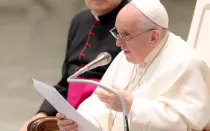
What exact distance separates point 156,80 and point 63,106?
34 cm

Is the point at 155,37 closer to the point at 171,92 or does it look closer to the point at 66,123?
the point at 171,92

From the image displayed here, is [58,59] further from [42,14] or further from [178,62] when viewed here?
[178,62]

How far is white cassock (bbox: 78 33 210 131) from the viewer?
4.57ft

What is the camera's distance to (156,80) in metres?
1.51

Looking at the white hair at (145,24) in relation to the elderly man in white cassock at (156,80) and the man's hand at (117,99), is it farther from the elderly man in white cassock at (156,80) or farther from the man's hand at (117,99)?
the man's hand at (117,99)

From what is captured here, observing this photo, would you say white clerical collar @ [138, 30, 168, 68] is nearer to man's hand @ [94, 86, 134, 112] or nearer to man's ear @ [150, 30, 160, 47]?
man's ear @ [150, 30, 160, 47]

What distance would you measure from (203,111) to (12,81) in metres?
2.54

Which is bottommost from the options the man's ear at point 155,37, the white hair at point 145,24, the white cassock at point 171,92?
the white cassock at point 171,92

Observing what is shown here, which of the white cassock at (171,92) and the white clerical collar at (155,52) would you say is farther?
the white clerical collar at (155,52)

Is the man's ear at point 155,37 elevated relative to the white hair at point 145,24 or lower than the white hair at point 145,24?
lower

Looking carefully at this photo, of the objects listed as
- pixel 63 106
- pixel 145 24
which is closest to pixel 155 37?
pixel 145 24

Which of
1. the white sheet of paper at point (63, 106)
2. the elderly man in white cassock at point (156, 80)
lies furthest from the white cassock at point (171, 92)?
the white sheet of paper at point (63, 106)

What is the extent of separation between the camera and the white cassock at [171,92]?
139 cm

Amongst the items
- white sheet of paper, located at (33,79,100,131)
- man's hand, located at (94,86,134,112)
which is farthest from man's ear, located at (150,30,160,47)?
white sheet of paper, located at (33,79,100,131)
